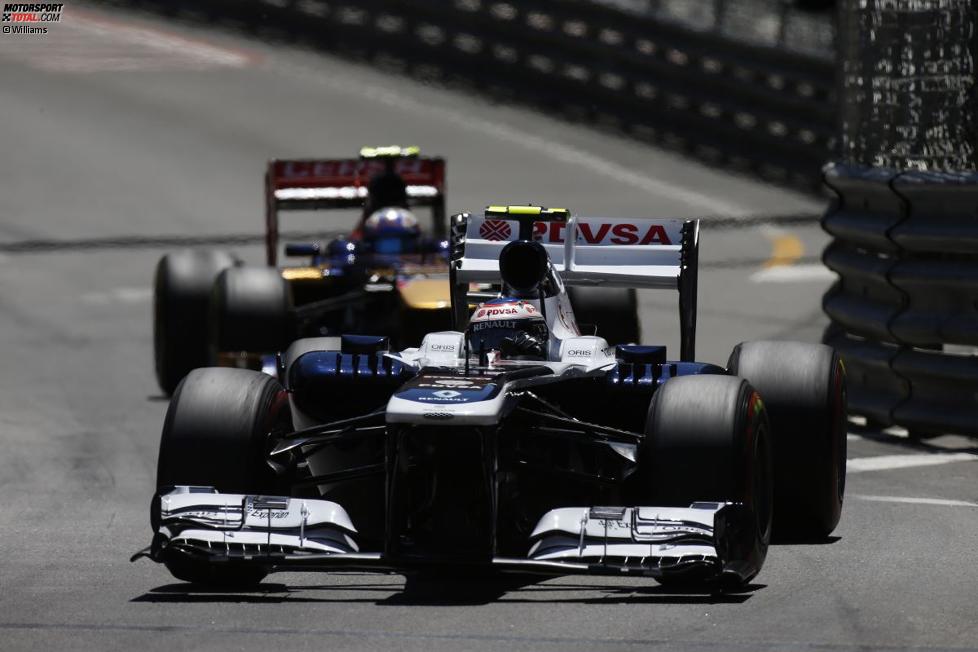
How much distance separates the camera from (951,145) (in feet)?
38.7

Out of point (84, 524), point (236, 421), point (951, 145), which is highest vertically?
point (951, 145)

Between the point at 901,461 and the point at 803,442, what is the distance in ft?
7.06

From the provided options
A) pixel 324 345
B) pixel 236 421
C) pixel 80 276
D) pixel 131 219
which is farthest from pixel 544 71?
pixel 236 421

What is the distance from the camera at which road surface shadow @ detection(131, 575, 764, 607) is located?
7633 millimetres

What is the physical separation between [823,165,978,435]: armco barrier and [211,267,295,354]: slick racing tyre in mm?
3671

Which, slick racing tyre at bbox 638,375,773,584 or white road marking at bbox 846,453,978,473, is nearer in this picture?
slick racing tyre at bbox 638,375,773,584

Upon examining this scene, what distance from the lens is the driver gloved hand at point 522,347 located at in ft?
29.6

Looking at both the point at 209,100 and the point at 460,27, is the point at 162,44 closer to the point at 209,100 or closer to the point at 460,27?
the point at 209,100

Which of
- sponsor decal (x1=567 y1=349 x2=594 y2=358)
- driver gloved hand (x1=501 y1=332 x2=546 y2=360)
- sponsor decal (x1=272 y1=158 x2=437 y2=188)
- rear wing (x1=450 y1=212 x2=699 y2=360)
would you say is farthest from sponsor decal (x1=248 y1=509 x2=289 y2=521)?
sponsor decal (x1=272 y1=158 x2=437 y2=188)

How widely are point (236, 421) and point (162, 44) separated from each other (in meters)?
23.8

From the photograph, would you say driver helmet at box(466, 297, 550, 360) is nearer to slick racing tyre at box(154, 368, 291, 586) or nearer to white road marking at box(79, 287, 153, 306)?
slick racing tyre at box(154, 368, 291, 586)

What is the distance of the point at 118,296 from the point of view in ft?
60.6

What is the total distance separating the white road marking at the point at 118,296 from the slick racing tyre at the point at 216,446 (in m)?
10.1

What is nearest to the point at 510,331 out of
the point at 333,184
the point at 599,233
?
the point at 599,233
